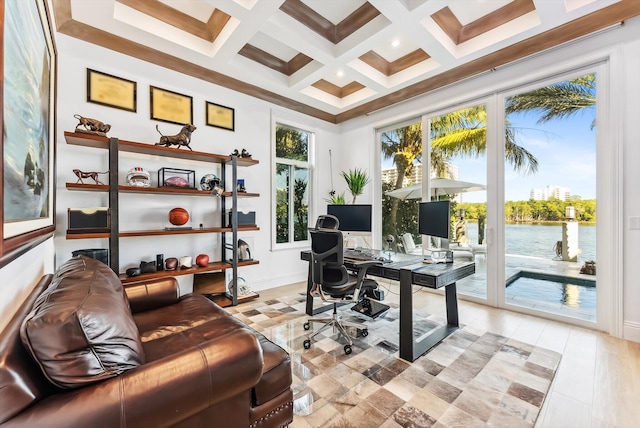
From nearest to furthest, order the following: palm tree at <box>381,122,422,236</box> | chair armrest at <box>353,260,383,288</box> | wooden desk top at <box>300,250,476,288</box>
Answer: wooden desk top at <box>300,250,476,288</box>
chair armrest at <box>353,260,383,288</box>
palm tree at <box>381,122,422,236</box>

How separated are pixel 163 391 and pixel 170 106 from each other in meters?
3.37

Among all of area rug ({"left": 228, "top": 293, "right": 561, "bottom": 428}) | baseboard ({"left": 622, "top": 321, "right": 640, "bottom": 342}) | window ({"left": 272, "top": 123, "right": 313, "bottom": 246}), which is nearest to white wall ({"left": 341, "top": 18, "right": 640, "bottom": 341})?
baseboard ({"left": 622, "top": 321, "right": 640, "bottom": 342})

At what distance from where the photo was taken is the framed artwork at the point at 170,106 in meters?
3.22

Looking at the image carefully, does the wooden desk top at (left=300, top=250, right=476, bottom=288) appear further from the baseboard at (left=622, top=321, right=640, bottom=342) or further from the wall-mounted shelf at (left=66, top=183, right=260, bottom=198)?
the wall-mounted shelf at (left=66, top=183, right=260, bottom=198)

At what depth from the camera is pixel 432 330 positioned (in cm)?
271

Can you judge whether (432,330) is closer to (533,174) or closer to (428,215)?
(428,215)

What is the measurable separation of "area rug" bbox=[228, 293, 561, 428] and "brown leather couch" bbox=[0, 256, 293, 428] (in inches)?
19.1

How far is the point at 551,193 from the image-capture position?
306 centimetres

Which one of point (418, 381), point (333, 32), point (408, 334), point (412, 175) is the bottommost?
point (418, 381)

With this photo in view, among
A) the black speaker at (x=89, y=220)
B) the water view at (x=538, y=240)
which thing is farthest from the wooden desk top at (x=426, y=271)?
the black speaker at (x=89, y=220)

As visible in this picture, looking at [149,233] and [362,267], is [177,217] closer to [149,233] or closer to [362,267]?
[149,233]

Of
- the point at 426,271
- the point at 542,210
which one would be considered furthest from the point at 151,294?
the point at 542,210

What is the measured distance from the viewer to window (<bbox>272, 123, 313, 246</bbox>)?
4465 mm

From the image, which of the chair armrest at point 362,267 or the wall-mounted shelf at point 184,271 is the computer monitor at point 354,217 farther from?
the wall-mounted shelf at point 184,271
